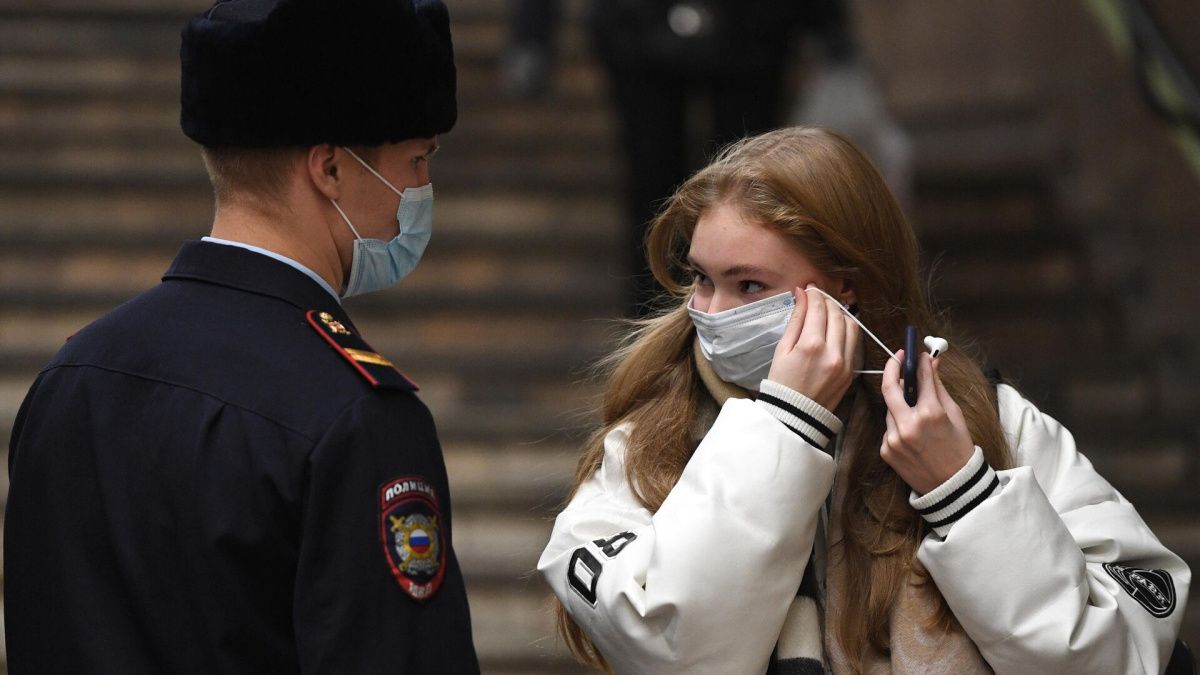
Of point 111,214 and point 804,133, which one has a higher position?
point 804,133

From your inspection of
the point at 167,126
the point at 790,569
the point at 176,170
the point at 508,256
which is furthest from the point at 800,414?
the point at 167,126

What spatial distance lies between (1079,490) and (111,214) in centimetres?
506

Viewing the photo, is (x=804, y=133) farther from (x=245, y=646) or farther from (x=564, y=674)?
(x=564, y=674)

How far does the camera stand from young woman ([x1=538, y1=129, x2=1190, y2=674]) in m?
2.23

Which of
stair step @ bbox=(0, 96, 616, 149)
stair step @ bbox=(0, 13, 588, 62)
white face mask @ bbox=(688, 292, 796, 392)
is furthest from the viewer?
Result: stair step @ bbox=(0, 13, 588, 62)

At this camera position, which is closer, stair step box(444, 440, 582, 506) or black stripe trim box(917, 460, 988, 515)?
black stripe trim box(917, 460, 988, 515)

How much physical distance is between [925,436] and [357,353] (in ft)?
2.74

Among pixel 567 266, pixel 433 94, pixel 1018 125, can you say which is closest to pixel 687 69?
pixel 567 266

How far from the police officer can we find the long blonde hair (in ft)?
1.90

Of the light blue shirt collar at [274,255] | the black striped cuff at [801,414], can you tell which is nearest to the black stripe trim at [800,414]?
the black striped cuff at [801,414]

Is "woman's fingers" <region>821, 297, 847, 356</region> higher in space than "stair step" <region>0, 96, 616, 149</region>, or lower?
higher

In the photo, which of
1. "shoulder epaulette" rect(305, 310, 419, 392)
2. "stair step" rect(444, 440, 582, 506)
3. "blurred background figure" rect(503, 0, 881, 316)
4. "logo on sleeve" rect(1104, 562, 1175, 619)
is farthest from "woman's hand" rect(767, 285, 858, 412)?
"stair step" rect(444, 440, 582, 506)

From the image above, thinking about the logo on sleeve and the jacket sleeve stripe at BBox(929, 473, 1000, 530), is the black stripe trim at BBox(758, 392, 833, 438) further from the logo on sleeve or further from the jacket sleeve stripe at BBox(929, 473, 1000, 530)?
the logo on sleeve

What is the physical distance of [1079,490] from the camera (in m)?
2.44
